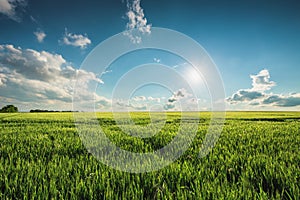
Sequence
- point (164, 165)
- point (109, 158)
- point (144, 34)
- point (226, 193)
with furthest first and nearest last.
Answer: point (144, 34)
point (109, 158)
point (164, 165)
point (226, 193)

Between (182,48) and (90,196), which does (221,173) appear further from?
(182,48)

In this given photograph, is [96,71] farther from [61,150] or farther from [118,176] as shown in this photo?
[118,176]

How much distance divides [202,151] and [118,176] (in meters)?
2.11

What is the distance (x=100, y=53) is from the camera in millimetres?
5664

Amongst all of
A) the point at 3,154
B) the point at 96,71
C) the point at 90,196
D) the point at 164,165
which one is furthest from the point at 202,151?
the point at 3,154

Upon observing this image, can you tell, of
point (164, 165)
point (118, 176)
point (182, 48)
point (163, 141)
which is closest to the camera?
point (118, 176)

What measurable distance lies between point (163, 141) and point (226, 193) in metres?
3.48

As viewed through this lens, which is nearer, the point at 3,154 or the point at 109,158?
the point at 109,158

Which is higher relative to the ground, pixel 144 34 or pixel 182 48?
pixel 144 34

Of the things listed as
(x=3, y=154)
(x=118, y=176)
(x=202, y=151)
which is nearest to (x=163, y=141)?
(x=202, y=151)

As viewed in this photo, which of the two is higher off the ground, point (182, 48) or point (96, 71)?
point (182, 48)

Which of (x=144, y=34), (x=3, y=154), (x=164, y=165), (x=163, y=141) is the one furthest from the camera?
(x=144, y=34)

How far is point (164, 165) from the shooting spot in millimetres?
3186

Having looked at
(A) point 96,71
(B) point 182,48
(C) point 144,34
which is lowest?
(A) point 96,71
